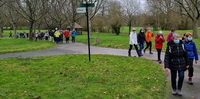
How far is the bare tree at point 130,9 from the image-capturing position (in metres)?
49.3

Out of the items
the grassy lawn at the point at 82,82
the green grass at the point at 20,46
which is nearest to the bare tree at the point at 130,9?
the green grass at the point at 20,46

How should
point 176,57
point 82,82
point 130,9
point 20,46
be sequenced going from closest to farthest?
point 176,57 → point 82,82 → point 20,46 → point 130,9

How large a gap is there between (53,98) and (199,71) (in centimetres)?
627

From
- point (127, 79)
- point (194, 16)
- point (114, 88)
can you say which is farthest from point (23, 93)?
point (194, 16)

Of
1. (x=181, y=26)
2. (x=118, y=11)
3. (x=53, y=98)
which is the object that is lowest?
(x=53, y=98)

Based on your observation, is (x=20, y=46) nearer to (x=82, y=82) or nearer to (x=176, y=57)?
(x=82, y=82)

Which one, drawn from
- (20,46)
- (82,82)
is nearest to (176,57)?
(82,82)

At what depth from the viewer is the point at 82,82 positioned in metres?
6.52

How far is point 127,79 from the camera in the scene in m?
6.85

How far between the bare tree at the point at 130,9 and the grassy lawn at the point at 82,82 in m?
41.8

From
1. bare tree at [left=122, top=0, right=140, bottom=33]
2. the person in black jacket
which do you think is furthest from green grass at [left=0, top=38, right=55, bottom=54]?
bare tree at [left=122, top=0, right=140, bottom=33]

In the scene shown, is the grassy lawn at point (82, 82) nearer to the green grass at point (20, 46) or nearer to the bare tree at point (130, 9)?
the green grass at point (20, 46)

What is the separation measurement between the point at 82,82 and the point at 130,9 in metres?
46.0

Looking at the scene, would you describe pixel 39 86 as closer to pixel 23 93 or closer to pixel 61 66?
pixel 23 93
